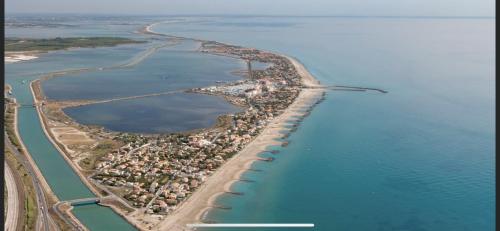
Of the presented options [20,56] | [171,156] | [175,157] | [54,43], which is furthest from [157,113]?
[54,43]

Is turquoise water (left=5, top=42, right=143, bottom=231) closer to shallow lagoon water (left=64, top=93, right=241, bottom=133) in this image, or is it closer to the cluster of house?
the cluster of house

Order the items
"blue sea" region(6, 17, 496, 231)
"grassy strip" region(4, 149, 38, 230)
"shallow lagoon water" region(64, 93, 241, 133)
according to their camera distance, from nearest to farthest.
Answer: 1. "grassy strip" region(4, 149, 38, 230)
2. "blue sea" region(6, 17, 496, 231)
3. "shallow lagoon water" region(64, 93, 241, 133)

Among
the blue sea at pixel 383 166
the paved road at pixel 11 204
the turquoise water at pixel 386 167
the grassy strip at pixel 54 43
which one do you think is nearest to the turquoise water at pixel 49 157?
the blue sea at pixel 383 166

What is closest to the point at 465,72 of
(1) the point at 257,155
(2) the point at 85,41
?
(1) the point at 257,155

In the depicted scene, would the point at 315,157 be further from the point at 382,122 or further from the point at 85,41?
the point at 85,41

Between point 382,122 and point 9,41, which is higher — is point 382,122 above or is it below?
below

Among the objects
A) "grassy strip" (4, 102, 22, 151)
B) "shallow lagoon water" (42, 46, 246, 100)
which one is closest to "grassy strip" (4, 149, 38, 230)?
"grassy strip" (4, 102, 22, 151)

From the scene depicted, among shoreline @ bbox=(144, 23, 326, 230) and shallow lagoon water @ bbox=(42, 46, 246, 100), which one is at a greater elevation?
shallow lagoon water @ bbox=(42, 46, 246, 100)
